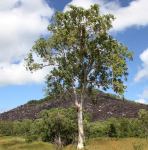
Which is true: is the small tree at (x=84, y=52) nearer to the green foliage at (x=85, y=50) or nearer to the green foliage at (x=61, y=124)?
the green foliage at (x=85, y=50)

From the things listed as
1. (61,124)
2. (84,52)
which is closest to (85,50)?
(84,52)

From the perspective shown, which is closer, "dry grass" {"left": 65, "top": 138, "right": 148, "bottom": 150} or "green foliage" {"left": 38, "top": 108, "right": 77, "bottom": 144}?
"dry grass" {"left": 65, "top": 138, "right": 148, "bottom": 150}

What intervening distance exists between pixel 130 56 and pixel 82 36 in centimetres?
613

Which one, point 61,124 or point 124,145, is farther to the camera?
point 61,124

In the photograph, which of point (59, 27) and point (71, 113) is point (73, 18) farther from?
point (71, 113)

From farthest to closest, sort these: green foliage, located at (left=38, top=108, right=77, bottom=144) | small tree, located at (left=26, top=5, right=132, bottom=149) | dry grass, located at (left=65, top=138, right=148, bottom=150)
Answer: green foliage, located at (left=38, top=108, right=77, bottom=144)
small tree, located at (left=26, top=5, right=132, bottom=149)
dry grass, located at (left=65, top=138, right=148, bottom=150)

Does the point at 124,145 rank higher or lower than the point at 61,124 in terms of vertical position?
lower

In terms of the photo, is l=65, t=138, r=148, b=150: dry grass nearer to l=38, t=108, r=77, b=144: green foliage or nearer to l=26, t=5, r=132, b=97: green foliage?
l=26, t=5, r=132, b=97: green foliage

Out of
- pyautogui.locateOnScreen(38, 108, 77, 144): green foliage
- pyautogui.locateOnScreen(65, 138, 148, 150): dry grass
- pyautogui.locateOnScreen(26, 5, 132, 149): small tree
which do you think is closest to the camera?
pyautogui.locateOnScreen(65, 138, 148, 150): dry grass

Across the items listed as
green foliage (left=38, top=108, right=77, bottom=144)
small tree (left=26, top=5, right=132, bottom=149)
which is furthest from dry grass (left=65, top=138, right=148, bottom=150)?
green foliage (left=38, top=108, right=77, bottom=144)

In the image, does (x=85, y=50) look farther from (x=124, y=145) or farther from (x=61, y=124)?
(x=61, y=124)

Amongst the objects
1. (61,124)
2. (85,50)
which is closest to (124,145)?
(85,50)

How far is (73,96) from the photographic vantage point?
54.4m

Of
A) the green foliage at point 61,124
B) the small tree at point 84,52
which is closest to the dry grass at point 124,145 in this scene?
the small tree at point 84,52
